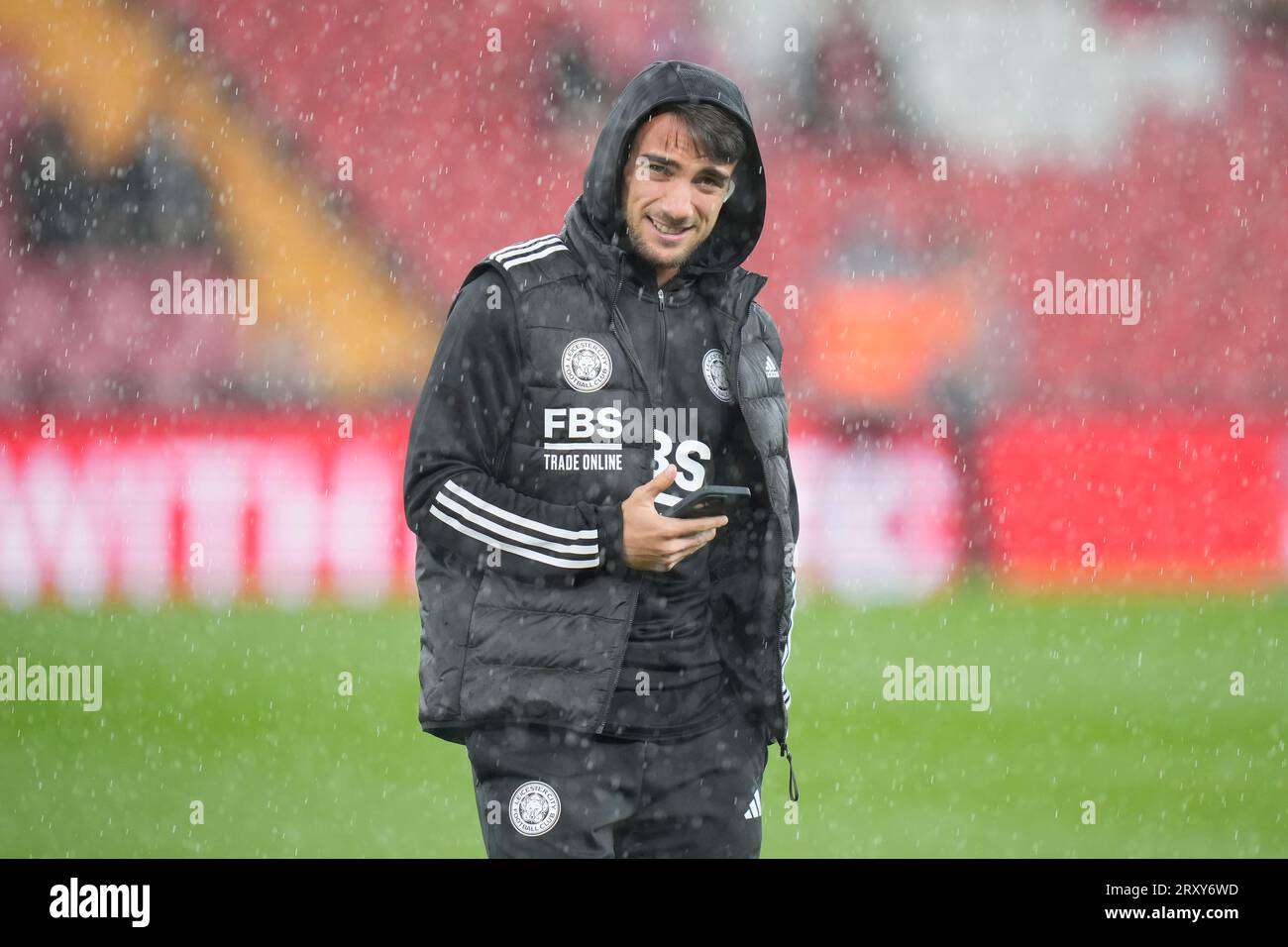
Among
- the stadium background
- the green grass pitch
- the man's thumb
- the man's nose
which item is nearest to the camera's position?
the man's thumb

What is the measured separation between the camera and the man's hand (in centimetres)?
233

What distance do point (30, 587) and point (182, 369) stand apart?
365 cm

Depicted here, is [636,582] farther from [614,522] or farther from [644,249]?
[644,249]

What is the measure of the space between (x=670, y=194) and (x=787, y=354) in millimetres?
10788

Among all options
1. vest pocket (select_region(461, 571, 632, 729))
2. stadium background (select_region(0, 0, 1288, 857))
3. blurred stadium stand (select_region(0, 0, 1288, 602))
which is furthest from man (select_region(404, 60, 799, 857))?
blurred stadium stand (select_region(0, 0, 1288, 602))

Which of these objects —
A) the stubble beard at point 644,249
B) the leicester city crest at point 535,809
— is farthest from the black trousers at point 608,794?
the stubble beard at point 644,249

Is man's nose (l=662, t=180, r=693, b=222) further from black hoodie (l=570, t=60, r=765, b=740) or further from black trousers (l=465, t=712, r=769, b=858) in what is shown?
black trousers (l=465, t=712, r=769, b=858)

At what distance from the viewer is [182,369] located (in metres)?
12.8

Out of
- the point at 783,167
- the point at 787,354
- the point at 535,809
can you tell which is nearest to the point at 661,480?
the point at 535,809

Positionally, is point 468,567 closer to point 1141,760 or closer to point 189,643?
point 1141,760

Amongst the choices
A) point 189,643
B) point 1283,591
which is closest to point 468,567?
point 189,643

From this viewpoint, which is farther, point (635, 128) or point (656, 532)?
point (635, 128)

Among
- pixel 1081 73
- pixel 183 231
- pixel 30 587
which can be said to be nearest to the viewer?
pixel 30 587

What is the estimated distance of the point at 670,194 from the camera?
97.3 inches
